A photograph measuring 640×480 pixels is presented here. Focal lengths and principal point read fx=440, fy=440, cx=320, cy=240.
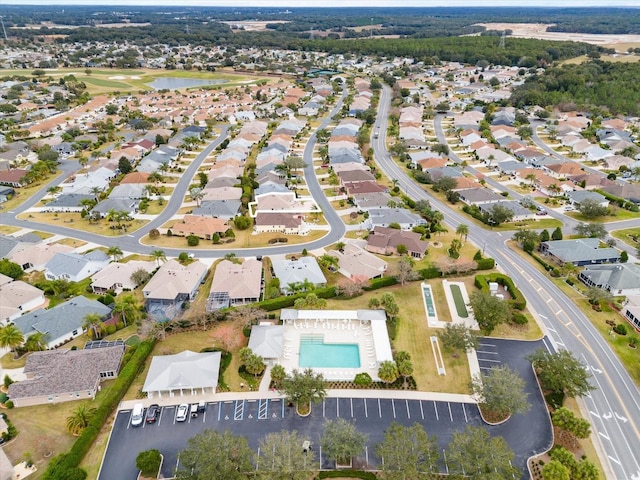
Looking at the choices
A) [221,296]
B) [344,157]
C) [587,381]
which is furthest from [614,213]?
[221,296]

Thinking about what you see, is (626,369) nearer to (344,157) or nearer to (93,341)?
(93,341)

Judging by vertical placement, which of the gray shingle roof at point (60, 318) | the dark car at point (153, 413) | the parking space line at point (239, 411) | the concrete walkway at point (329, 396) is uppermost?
the gray shingle roof at point (60, 318)

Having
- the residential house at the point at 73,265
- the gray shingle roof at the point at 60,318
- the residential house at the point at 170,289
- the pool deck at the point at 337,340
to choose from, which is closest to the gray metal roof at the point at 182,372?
the pool deck at the point at 337,340

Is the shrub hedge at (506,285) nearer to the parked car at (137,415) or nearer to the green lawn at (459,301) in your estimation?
the green lawn at (459,301)

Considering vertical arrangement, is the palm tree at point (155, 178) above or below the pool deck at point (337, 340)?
below

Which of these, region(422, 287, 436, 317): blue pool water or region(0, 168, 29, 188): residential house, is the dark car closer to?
region(422, 287, 436, 317): blue pool water

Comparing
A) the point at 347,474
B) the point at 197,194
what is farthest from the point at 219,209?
the point at 347,474

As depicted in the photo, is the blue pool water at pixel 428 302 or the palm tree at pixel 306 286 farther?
the palm tree at pixel 306 286

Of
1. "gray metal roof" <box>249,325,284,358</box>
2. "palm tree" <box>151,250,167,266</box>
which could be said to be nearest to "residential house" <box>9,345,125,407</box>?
"gray metal roof" <box>249,325,284,358</box>
